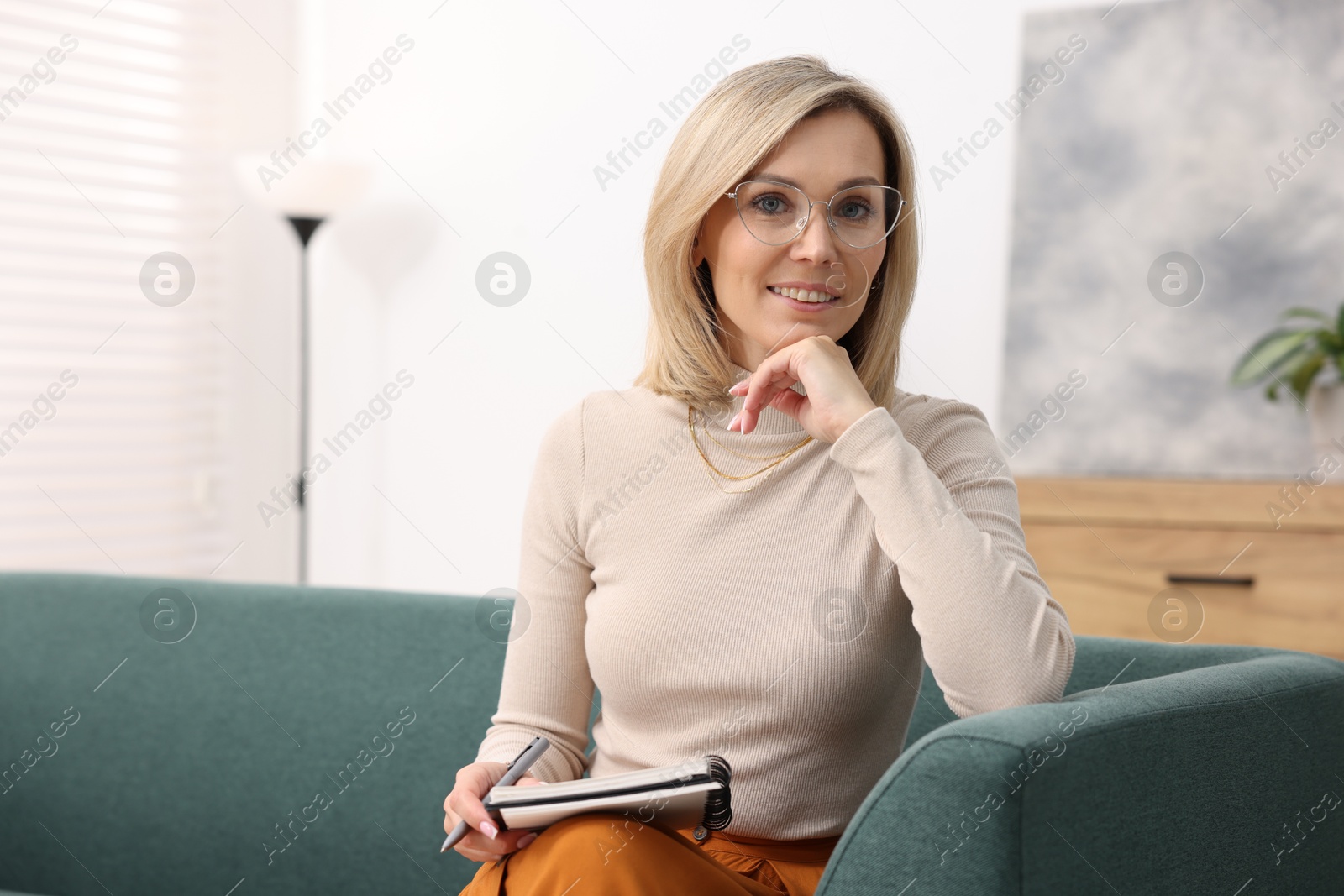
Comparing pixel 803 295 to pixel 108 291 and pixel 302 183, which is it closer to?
pixel 302 183

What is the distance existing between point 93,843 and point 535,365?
6.81 feet

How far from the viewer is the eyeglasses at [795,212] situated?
138 cm

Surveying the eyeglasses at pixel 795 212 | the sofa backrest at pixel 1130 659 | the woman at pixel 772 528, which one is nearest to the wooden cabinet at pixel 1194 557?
the sofa backrest at pixel 1130 659

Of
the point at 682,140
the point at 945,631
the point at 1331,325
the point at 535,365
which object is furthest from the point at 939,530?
the point at 535,365

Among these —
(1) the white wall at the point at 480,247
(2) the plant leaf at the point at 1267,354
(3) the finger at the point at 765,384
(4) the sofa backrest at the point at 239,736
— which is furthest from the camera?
(1) the white wall at the point at 480,247

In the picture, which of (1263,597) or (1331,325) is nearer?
(1263,597)

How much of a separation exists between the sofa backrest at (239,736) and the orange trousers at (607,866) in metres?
0.63

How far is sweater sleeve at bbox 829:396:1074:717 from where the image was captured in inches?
45.6

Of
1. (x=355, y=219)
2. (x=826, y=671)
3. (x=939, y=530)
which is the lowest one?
(x=826, y=671)

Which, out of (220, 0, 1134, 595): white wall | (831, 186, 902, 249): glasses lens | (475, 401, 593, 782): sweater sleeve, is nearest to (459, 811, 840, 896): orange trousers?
(475, 401, 593, 782): sweater sleeve

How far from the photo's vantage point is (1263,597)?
97.4 inches

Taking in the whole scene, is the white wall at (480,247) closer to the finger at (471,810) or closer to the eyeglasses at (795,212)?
the eyeglasses at (795,212)

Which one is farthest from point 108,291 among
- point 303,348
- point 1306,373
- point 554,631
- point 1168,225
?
point 1306,373

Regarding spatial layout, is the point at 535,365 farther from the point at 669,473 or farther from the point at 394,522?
the point at 669,473
